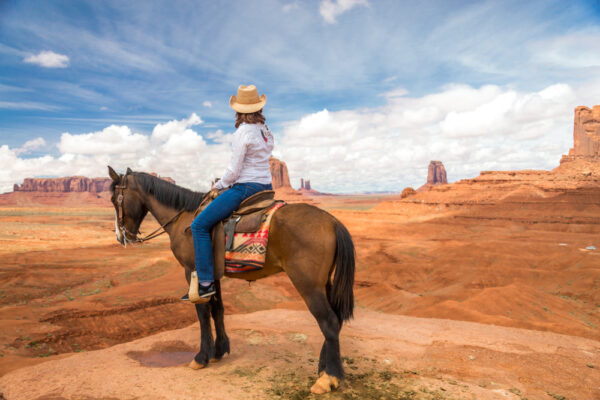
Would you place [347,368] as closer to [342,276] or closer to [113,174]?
[342,276]

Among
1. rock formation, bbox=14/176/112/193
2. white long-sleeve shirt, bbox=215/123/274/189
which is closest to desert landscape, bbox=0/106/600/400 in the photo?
white long-sleeve shirt, bbox=215/123/274/189

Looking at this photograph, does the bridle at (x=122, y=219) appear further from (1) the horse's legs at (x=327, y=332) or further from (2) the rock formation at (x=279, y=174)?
(2) the rock formation at (x=279, y=174)

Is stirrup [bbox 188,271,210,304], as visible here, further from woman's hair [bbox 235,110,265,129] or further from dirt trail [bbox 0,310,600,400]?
woman's hair [bbox 235,110,265,129]

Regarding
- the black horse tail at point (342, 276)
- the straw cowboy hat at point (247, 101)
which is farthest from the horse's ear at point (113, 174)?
the black horse tail at point (342, 276)

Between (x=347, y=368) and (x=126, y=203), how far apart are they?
12.9ft

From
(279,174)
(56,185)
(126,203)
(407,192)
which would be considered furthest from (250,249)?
(56,185)

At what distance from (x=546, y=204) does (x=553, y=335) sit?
53843mm

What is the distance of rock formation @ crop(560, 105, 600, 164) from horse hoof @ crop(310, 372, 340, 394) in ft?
319

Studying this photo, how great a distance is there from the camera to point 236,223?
4141 mm

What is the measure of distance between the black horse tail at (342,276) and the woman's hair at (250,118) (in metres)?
1.67

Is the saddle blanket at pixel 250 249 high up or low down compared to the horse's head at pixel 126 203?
down

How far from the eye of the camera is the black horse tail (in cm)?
383

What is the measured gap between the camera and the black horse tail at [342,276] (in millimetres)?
3834

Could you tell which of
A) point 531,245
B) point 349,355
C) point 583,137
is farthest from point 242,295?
point 583,137
